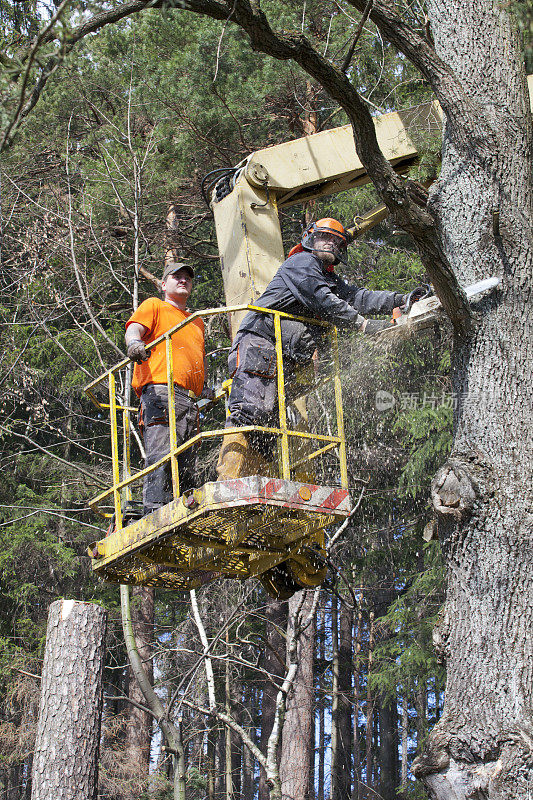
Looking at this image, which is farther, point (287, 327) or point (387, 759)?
point (387, 759)

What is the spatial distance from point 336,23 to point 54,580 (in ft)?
37.8

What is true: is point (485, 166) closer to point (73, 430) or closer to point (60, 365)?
point (60, 365)

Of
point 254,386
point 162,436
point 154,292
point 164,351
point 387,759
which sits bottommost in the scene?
point 387,759

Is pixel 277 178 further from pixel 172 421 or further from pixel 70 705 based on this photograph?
pixel 70 705

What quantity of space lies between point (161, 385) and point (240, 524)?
127 cm

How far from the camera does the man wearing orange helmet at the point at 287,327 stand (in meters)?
6.06

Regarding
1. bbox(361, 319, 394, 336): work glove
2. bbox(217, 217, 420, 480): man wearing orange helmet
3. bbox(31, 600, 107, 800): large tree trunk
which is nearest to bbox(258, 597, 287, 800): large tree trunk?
bbox(31, 600, 107, 800): large tree trunk

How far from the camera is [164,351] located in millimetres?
6516

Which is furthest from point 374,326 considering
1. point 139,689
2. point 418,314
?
point 139,689

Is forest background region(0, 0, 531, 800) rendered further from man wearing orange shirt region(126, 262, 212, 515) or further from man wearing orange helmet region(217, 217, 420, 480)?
man wearing orange shirt region(126, 262, 212, 515)

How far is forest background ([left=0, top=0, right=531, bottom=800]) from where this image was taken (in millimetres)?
13094

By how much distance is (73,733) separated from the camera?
26.4 feet

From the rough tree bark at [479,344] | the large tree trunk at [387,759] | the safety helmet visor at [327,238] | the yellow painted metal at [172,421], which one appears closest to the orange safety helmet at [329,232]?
the safety helmet visor at [327,238]

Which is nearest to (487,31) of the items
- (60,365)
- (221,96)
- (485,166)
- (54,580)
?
(485,166)
